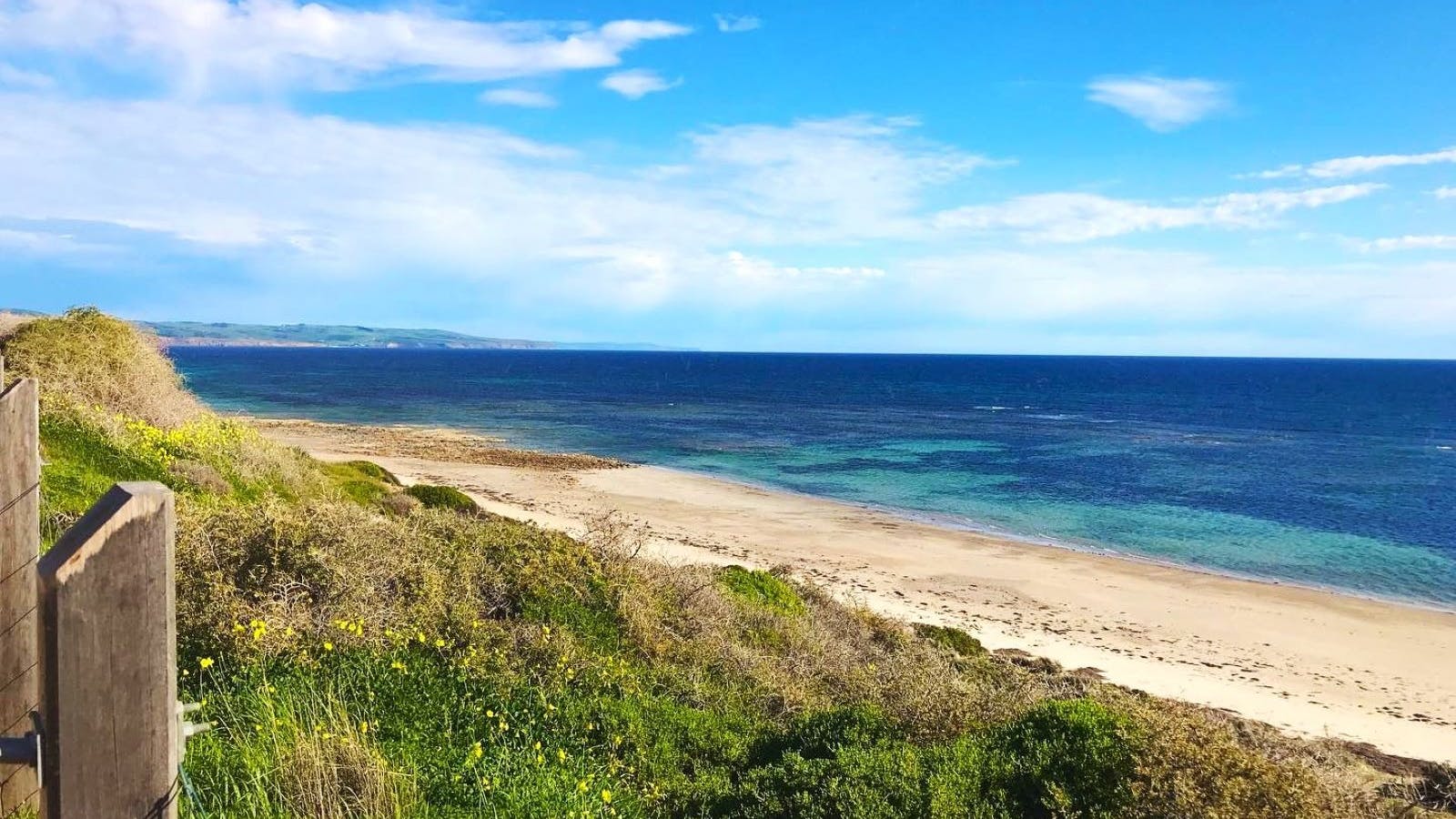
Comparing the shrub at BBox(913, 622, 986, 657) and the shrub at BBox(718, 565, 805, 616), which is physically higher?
the shrub at BBox(718, 565, 805, 616)

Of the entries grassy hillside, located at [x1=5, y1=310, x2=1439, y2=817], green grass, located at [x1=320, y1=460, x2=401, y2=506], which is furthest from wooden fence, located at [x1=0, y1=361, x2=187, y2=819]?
green grass, located at [x1=320, y1=460, x2=401, y2=506]

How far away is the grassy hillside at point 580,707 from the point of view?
17.9 feet

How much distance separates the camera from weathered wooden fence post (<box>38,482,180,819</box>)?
211 centimetres

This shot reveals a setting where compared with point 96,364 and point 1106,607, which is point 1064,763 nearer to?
point 1106,607

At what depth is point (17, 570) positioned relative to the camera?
11.2 feet

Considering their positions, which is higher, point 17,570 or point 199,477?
point 17,570

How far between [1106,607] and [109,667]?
81.1ft

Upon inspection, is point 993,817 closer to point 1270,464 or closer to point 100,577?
point 100,577

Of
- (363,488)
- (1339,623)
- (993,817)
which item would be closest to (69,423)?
(363,488)

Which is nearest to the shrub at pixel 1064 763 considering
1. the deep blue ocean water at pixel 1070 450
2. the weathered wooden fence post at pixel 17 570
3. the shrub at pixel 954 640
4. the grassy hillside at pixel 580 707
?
the grassy hillside at pixel 580 707

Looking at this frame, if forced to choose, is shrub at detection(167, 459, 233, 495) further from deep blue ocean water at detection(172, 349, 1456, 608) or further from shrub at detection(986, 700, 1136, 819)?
deep blue ocean water at detection(172, 349, 1456, 608)

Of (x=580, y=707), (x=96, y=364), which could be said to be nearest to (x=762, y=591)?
(x=580, y=707)

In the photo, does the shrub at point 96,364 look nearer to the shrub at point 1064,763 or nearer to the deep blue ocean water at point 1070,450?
the shrub at point 1064,763

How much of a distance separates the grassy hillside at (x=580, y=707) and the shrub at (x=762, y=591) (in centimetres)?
137
